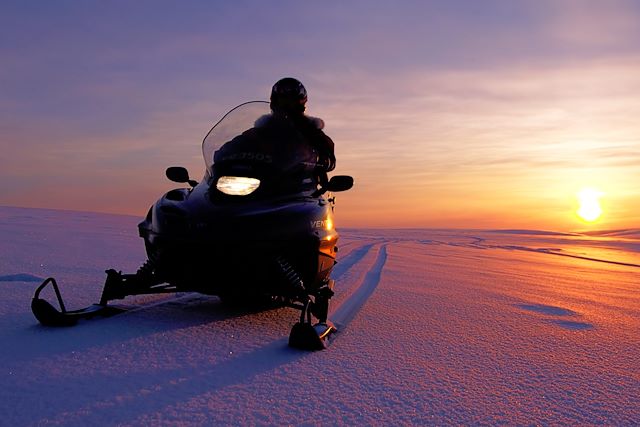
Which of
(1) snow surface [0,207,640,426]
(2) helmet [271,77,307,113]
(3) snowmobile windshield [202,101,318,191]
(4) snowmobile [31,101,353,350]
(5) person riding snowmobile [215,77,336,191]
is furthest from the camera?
(2) helmet [271,77,307,113]

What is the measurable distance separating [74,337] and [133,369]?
75 centimetres

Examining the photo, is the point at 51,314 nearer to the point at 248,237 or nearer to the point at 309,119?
the point at 248,237

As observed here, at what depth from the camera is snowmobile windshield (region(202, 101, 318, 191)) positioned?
3.75m

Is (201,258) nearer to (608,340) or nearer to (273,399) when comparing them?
(273,399)

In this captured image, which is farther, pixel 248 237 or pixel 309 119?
pixel 309 119

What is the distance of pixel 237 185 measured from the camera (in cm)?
355

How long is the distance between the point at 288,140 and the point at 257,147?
0.29 m

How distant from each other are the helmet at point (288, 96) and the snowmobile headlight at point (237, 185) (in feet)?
3.87

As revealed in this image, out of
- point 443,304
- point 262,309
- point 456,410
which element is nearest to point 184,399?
point 456,410

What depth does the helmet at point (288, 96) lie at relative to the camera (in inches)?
179

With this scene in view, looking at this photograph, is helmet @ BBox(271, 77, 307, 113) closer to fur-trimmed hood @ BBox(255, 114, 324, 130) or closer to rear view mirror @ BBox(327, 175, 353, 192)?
fur-trimmed hood @ BBox(255, 114, 324, 130)

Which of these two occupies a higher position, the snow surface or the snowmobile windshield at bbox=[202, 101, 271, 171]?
the snowmobile windshield at bbox=[202, 101, 271, 171]

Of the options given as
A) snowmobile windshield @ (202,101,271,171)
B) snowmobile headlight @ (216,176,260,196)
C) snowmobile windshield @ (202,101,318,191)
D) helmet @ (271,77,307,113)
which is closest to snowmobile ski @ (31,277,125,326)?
snowmobile headlight @ (216,176,260,196)

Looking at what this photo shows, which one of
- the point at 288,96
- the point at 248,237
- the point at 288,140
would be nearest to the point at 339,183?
the point at 288,140
